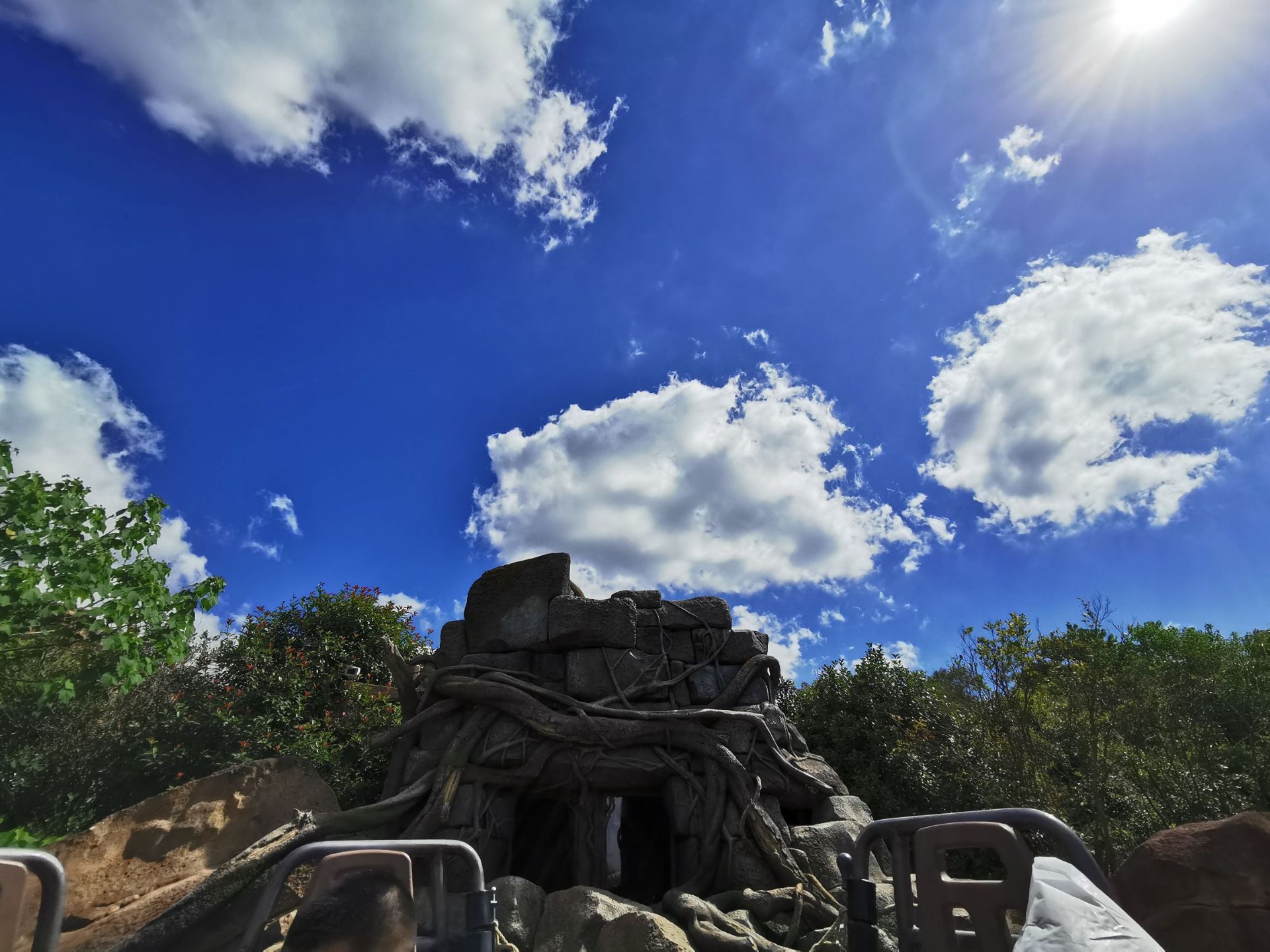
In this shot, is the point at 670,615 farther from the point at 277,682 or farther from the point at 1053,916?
the point at 277,682

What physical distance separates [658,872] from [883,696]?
437cm

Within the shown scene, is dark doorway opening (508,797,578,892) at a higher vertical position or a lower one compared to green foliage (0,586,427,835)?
lower

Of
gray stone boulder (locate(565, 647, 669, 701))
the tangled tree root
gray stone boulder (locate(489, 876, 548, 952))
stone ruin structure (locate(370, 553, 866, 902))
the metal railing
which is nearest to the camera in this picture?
the metal railing

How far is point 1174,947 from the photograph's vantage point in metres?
2.41

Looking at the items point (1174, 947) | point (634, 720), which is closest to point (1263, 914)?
point (1174, 947)

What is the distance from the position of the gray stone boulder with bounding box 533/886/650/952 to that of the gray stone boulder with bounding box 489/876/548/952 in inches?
2.0

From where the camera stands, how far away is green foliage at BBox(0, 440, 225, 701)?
21.1ft

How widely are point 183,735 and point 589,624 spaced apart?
595cm

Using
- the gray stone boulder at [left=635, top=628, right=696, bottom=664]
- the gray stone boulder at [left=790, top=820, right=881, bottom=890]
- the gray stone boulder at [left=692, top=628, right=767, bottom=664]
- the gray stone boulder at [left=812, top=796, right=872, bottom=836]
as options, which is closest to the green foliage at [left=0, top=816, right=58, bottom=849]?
the gray stone boulder at [left=635, top=628, right=696, bottom=664]

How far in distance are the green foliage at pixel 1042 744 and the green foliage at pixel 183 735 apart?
6.64 meters

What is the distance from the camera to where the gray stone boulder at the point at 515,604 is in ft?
22.9

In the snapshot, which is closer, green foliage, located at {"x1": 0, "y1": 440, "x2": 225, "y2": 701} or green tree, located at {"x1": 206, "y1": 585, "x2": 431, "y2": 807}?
green foliage, located at {"x1": 0, "y1": 440, "x2": 225, "y2": 701}

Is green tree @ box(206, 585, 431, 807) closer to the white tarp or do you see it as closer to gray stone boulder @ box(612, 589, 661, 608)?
gray stone boulder @ box(612, 589, 661, 608)

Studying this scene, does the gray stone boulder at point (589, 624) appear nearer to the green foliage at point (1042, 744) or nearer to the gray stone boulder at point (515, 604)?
the gray stone boulder at point (515, 604)
